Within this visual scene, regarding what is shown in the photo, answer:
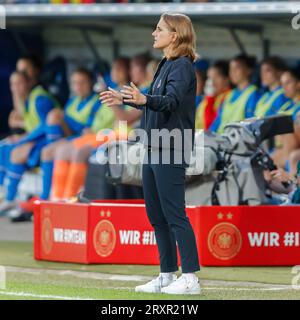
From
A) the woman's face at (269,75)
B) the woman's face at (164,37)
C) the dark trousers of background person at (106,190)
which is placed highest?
the woman's face at (269,75)

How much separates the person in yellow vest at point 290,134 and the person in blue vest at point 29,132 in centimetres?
318

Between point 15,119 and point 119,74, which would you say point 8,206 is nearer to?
point 15,119

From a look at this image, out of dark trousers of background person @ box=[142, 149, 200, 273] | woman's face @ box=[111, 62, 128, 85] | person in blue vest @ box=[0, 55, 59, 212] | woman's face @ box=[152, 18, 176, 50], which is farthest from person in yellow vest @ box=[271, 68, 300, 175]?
woman's face @ box=[152, 18, 176, 50]

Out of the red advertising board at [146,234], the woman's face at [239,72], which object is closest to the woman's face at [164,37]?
the red advertising board at [146,234]

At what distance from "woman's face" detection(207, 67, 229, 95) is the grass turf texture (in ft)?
12.4

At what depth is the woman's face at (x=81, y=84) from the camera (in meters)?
13.3

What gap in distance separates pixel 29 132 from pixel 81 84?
996 mm

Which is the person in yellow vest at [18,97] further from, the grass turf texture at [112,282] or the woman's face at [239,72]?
the grass turf texture at [112,282]

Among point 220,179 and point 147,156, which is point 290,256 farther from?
point 147,156

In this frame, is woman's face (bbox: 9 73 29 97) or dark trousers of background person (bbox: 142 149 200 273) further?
woman's face (bbox: 9 73 29 97)

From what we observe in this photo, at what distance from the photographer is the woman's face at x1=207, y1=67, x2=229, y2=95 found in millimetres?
12617

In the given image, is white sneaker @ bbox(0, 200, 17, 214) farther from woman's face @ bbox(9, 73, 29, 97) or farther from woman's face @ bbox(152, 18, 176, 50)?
woman's face @ bbox(152, 18, 176, 50)
